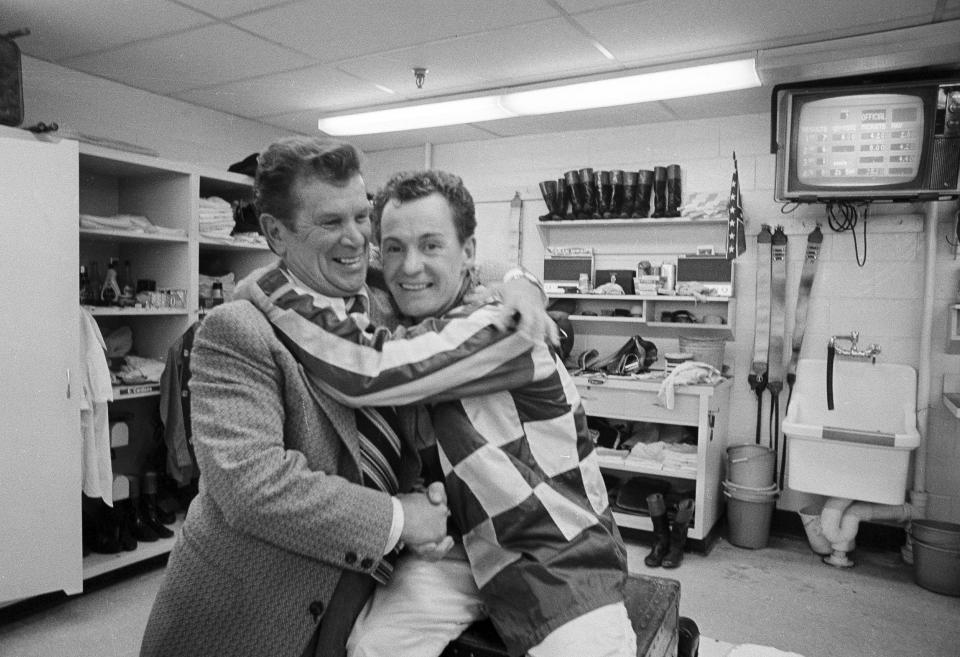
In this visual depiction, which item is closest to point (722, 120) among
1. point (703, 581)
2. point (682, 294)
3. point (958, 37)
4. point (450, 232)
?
point (682, 294)

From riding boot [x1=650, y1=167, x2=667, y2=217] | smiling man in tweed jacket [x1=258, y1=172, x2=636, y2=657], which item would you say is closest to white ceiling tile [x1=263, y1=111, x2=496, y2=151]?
riding boot [x1=650, y1=167, x2=667, y2=217]

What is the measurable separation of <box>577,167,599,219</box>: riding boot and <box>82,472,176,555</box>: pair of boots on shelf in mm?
3294

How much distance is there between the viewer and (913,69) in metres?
3.84

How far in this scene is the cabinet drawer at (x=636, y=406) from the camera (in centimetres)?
446

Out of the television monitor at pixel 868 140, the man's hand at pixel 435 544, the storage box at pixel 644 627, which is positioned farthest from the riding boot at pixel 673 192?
the man's hand at pixel 435 544

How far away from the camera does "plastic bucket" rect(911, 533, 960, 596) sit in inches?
152

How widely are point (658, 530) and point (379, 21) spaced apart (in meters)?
3.28

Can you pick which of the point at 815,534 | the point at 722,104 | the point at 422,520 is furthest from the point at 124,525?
the point at 722,104

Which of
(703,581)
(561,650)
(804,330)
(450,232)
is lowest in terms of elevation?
(703,581)

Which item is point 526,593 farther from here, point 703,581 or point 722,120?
point 722,120

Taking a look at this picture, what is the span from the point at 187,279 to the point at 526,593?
138 inches

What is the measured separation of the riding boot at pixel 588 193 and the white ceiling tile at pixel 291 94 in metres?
1.41

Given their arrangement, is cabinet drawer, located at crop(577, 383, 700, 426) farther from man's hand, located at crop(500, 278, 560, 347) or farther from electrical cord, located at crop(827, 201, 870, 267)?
man's hand, located at crop(500, 278, 560, 347)

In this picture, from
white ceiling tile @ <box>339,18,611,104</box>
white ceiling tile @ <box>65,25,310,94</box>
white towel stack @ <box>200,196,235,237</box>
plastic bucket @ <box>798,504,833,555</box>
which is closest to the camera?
white ceiling tile @ <box>339,18,611,104</box>
